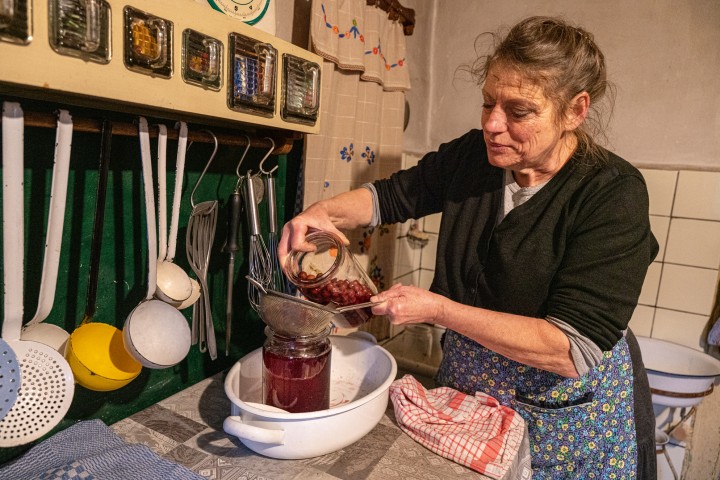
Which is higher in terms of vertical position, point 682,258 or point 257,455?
point 682,258

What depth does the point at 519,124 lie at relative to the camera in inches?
32.8

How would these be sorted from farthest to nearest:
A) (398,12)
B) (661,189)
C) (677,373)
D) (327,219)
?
(661,189)
(398,12)
(677,373)
(327,219)

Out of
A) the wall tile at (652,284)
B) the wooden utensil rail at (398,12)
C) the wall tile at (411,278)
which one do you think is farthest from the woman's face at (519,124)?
the wall tile at (411,278)

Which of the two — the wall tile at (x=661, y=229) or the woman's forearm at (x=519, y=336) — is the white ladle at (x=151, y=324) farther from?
A: the wall tile at (x=661, y=229)

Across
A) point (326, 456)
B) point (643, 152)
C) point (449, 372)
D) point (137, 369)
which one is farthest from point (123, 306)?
→ point (643, 152)

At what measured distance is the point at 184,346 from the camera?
32.5 inches

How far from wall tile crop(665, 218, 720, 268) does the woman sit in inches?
33.4

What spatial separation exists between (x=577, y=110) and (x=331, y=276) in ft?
1.78

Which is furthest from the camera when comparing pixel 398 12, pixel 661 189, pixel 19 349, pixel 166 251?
pixel 661 189

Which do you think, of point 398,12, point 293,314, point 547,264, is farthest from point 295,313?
point 398,12

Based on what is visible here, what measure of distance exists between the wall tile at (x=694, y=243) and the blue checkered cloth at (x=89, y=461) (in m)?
1.72

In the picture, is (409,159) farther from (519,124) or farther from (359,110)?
(519,124)

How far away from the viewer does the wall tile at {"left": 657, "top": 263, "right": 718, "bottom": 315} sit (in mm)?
1643

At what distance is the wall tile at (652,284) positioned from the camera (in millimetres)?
1714
